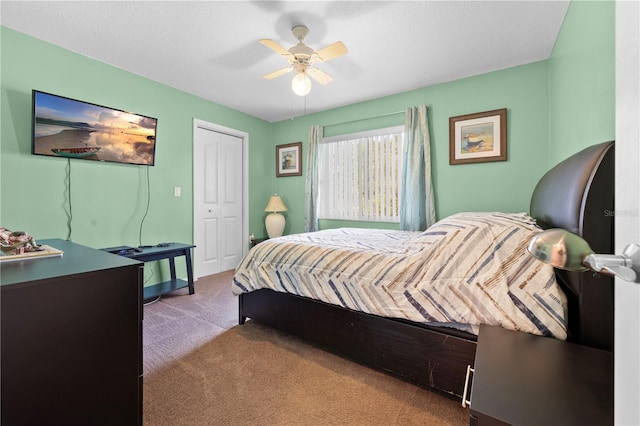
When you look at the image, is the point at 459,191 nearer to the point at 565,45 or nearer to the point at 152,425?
the point at 565,45

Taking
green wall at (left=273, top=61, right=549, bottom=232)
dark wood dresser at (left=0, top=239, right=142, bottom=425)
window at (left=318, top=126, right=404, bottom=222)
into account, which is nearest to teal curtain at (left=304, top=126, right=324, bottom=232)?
window at (left=318, top=126, right=404, bottom=222)

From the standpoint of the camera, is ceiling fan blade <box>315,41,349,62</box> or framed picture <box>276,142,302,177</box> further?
framed picture <box>276,142,302,177</box>

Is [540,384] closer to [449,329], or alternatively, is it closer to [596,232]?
[596,232]

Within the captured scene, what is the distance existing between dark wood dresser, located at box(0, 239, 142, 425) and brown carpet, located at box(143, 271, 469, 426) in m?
0.45

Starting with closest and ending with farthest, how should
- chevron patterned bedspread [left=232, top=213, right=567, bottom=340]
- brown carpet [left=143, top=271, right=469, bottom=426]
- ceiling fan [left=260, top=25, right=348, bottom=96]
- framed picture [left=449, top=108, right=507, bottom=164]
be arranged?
chevron patterned bedspread [left=232, top=213, right=567, bottom=340] → brown carpet [left=143, top=271, right=469, bottom=426] → ceiling fan [left=260, top=25, right=348, bottom=96] → framed picture [left=449, top=108, right=507, bottom=164]

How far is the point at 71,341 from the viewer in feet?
3.12

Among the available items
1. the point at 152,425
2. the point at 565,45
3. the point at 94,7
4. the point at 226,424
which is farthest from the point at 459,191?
the point at 94,7

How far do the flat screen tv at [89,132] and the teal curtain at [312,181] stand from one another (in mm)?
2077

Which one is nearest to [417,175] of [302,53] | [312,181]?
[312,181]

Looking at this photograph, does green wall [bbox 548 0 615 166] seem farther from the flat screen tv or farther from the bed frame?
the flat screen tv

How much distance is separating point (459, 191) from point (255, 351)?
9.00ft

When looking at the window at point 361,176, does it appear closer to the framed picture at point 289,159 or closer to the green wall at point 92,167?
the framed picture at point 289,159

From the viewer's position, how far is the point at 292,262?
6.67 feet

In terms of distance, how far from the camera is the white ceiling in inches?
80.4
